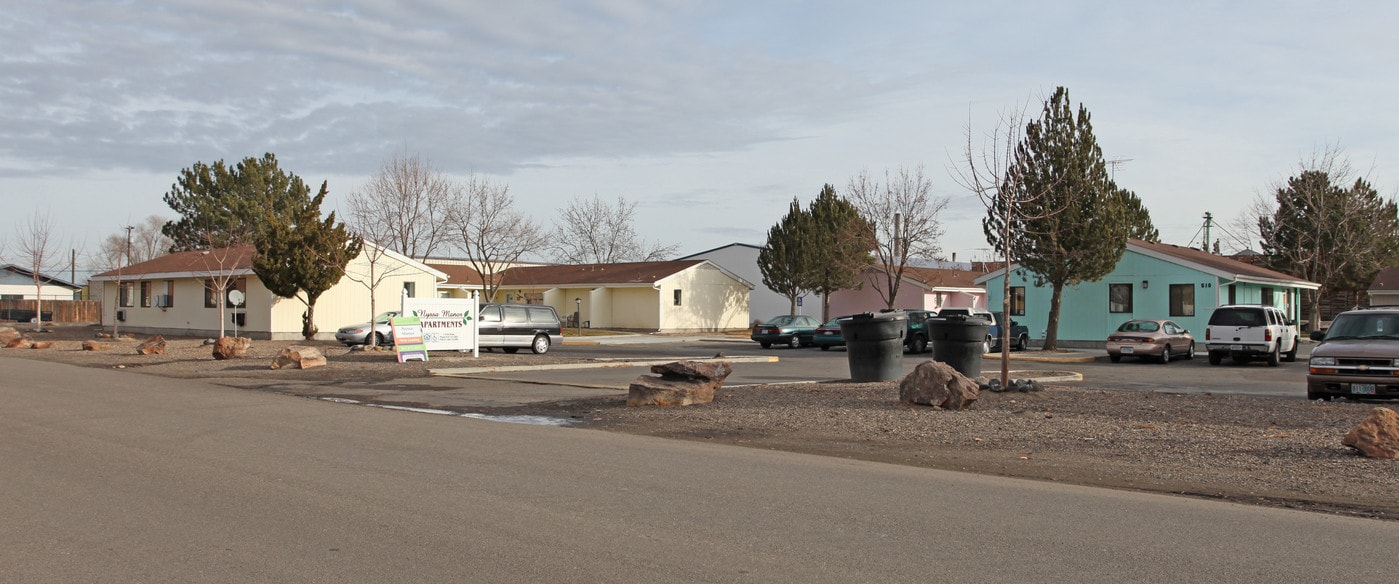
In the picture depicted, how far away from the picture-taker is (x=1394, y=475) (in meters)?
9.45

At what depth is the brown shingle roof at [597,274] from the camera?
53.9 metres

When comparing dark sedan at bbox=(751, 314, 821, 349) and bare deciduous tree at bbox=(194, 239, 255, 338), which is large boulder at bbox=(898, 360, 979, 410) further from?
bare deciduous tree at bbox=(194, 239, 255, 338)

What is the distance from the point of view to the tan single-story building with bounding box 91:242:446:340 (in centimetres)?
3912

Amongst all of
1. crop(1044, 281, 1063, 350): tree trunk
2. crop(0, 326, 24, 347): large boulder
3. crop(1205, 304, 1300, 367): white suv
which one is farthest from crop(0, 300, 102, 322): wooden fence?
crop(1205, 304, 1300, 367): white suv

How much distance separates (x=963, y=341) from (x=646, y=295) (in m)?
36.1

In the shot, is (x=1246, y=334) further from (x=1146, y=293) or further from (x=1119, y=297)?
(x=1119, y=297)

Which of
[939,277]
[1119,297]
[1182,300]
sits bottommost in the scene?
[1182,300]

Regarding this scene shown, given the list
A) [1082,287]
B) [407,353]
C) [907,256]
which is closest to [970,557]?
[407,353]

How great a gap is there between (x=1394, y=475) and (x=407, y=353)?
2071 cm

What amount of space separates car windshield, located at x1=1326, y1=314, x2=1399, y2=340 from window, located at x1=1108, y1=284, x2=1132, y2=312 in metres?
21.9

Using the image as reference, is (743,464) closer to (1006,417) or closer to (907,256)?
(1006,417)

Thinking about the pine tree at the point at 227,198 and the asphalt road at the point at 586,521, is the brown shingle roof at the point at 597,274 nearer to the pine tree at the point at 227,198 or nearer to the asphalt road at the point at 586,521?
the pine tree at the point at 227,198

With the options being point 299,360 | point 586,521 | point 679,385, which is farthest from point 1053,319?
point 586,521

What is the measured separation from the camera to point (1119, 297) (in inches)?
1519
